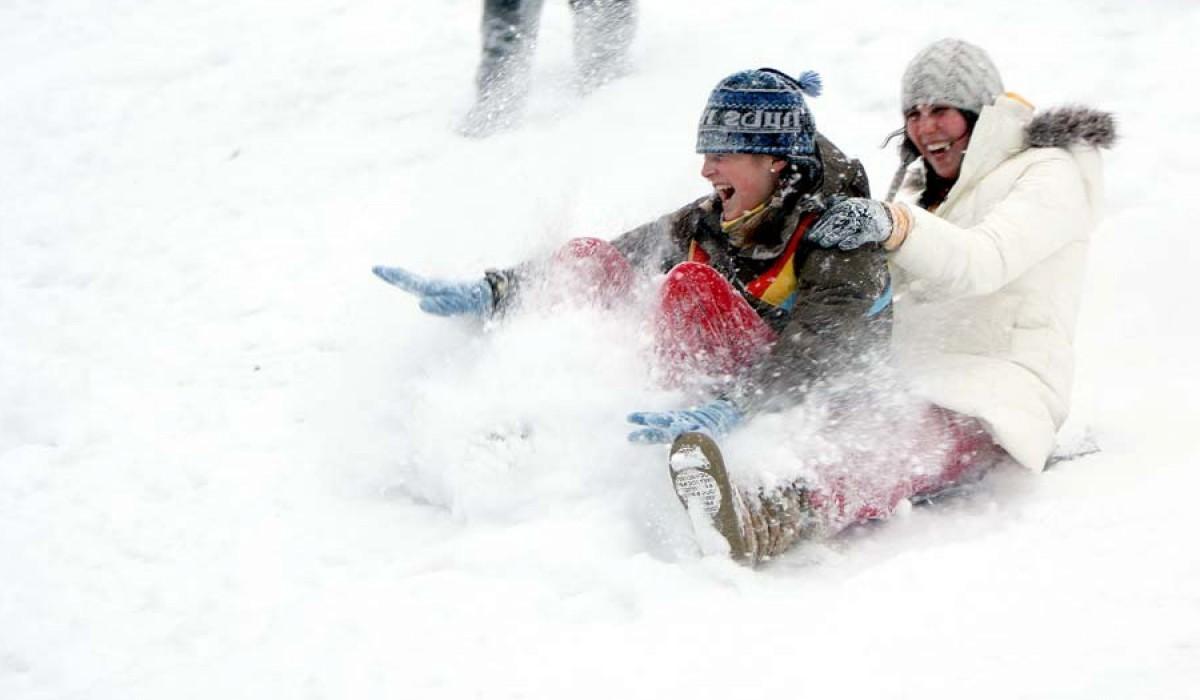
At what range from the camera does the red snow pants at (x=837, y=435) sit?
259 centimetres

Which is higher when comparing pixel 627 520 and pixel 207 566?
pixel 627 520

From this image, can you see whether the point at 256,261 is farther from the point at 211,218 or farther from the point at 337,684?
the point at 337,684

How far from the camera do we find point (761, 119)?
272 centimetres

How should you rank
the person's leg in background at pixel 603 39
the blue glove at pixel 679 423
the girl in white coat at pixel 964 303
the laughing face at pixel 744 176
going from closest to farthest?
the blue glove at pixel 679 423, the girl in white coat at pixel 964 303, the laughing face at pixel 744 176, the person's leg in background at pixel 603 39

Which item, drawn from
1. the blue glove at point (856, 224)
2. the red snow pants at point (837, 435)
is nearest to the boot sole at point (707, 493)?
the red snow pants at point (837, 435)

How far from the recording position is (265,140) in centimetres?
551

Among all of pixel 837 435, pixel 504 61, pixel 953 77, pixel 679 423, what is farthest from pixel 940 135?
pixel 504 61

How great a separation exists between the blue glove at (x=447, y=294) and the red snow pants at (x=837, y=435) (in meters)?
0.55

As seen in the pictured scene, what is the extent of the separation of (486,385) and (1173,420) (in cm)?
192

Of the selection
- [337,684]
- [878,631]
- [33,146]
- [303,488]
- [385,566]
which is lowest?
[33,146]

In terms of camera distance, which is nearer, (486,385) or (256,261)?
(486,385)

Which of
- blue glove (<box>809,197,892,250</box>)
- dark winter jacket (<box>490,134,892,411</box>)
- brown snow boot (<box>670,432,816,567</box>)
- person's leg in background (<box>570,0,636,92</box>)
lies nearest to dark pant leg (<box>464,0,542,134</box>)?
person's leg in background (<box>570,0,636,92</box>)

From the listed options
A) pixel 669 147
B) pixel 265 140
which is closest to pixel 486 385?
pixel 669 147

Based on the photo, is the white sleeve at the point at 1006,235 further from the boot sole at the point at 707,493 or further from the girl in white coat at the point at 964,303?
the boot sole at the point at 707,493
